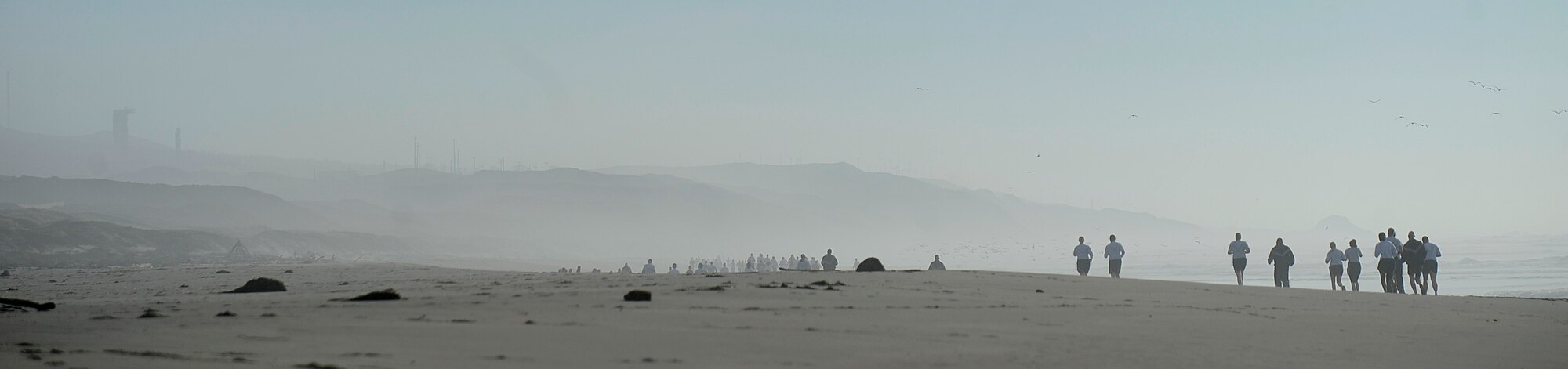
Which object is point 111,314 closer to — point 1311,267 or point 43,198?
point 1311,267

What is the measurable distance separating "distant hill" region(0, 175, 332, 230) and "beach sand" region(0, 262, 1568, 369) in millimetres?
107291

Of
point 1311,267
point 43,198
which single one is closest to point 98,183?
point 43,198

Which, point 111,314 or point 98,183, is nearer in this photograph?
point 111,314

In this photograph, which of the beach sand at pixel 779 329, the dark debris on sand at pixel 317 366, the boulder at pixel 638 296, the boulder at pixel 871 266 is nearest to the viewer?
the dark debris on sand at pixel 317 366

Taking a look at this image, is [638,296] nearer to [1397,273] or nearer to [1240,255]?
[1240,255]

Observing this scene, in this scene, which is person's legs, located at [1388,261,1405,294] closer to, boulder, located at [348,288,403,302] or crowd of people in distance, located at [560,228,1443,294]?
crowd of people in distance, located at [560,228,1443,294]

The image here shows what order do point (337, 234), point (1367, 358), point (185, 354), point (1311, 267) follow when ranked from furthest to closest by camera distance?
point (337, 234), point (1311, 267), point (1367, 358), point (185, 354)

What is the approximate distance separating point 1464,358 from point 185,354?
305 inches

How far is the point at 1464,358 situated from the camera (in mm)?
7723

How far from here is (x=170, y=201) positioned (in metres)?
125

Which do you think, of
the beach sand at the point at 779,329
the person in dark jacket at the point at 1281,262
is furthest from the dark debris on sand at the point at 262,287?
the person in dark jacket at the point at 1281,262

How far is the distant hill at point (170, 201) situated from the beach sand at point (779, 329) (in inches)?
4224

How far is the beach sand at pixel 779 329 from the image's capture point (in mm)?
5938

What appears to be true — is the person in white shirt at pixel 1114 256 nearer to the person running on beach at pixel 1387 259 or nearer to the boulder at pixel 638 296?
the person running on beach at pixel 1387 259
